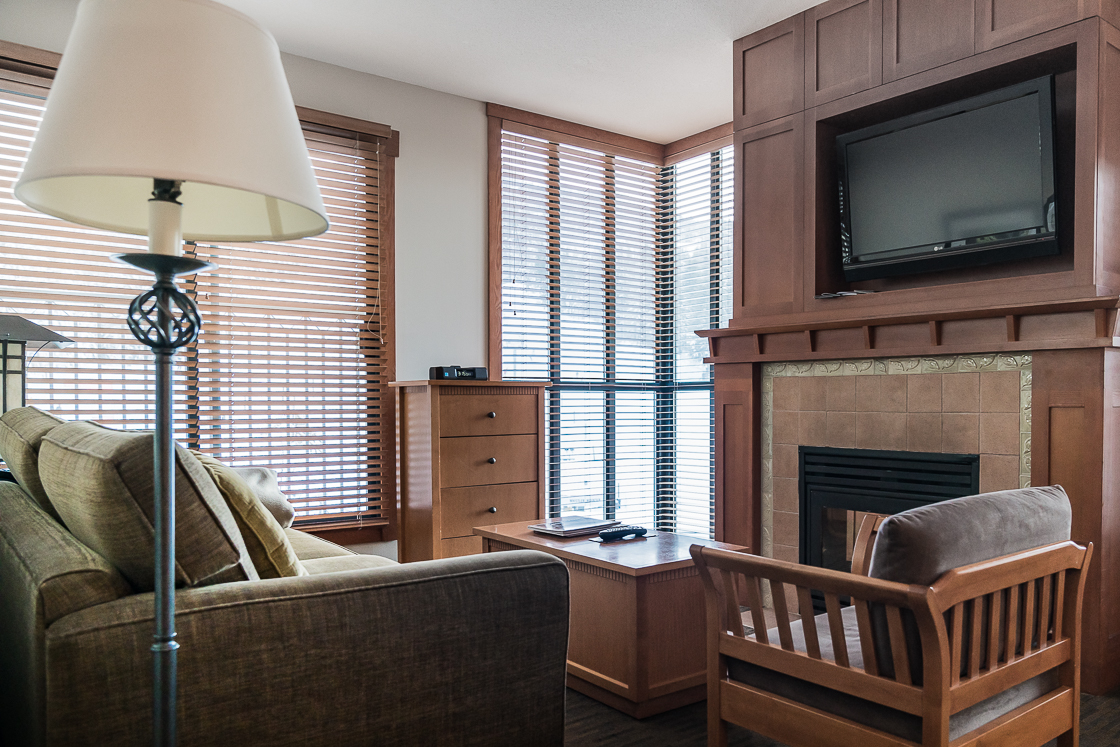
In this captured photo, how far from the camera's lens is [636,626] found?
7.15 ft

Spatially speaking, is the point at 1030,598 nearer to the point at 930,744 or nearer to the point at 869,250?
the point at 930,744

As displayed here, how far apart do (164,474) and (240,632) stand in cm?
34

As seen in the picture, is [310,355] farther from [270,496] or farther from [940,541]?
[940,541]

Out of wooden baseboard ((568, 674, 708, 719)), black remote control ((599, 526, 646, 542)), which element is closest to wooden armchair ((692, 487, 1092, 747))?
wooden baseboard ((568, 674, 708, 719))

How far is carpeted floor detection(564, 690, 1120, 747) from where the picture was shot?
6.84ft

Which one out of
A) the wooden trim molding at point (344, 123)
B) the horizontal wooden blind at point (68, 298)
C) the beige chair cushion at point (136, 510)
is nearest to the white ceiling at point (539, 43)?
the wooden trim molding at point (344, 123)

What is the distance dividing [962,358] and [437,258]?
259cm

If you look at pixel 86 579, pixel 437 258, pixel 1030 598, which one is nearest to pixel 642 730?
pixel 1030 598

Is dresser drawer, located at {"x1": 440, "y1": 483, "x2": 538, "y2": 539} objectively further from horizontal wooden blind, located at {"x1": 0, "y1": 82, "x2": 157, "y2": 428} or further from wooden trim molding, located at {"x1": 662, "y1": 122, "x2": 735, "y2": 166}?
wooden trim molding, located at {"x1": 662, "y1": 122, "x2": 735, "y2": 166}

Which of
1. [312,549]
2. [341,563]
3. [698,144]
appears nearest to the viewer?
[341,563]

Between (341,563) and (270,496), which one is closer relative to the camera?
(341,563)

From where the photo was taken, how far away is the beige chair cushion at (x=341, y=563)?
2025mm

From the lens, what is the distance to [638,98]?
14.0ft

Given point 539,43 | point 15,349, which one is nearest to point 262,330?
point 15,349
